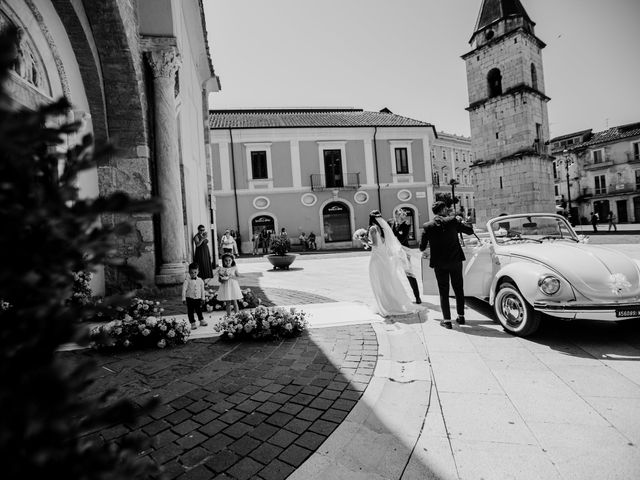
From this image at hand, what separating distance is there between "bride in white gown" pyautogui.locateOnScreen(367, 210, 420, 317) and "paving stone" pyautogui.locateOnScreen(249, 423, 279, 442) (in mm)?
3570

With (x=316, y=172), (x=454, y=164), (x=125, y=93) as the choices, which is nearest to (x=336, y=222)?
(x=316, y=172)

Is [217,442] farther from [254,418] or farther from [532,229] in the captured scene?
[532,229]

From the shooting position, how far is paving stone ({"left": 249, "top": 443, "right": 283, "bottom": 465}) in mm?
2312

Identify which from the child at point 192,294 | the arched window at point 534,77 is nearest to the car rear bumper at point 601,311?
the child at point 192,294

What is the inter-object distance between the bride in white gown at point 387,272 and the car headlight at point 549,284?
2204 mm

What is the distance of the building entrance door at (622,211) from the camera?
155 ft

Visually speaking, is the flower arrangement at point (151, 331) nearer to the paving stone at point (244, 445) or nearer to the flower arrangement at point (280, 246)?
the paving stone at point (244, 445)

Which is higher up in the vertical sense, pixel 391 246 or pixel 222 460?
pixel 391 246

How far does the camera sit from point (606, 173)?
1907 inches

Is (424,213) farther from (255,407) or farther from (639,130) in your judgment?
(639,130)

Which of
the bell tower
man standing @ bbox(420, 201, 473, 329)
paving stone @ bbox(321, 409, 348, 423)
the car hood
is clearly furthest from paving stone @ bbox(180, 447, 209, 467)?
the bell tower

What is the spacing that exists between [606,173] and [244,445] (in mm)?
61967

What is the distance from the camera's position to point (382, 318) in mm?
5816

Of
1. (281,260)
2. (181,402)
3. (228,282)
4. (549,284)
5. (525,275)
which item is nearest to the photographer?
(181,402)
